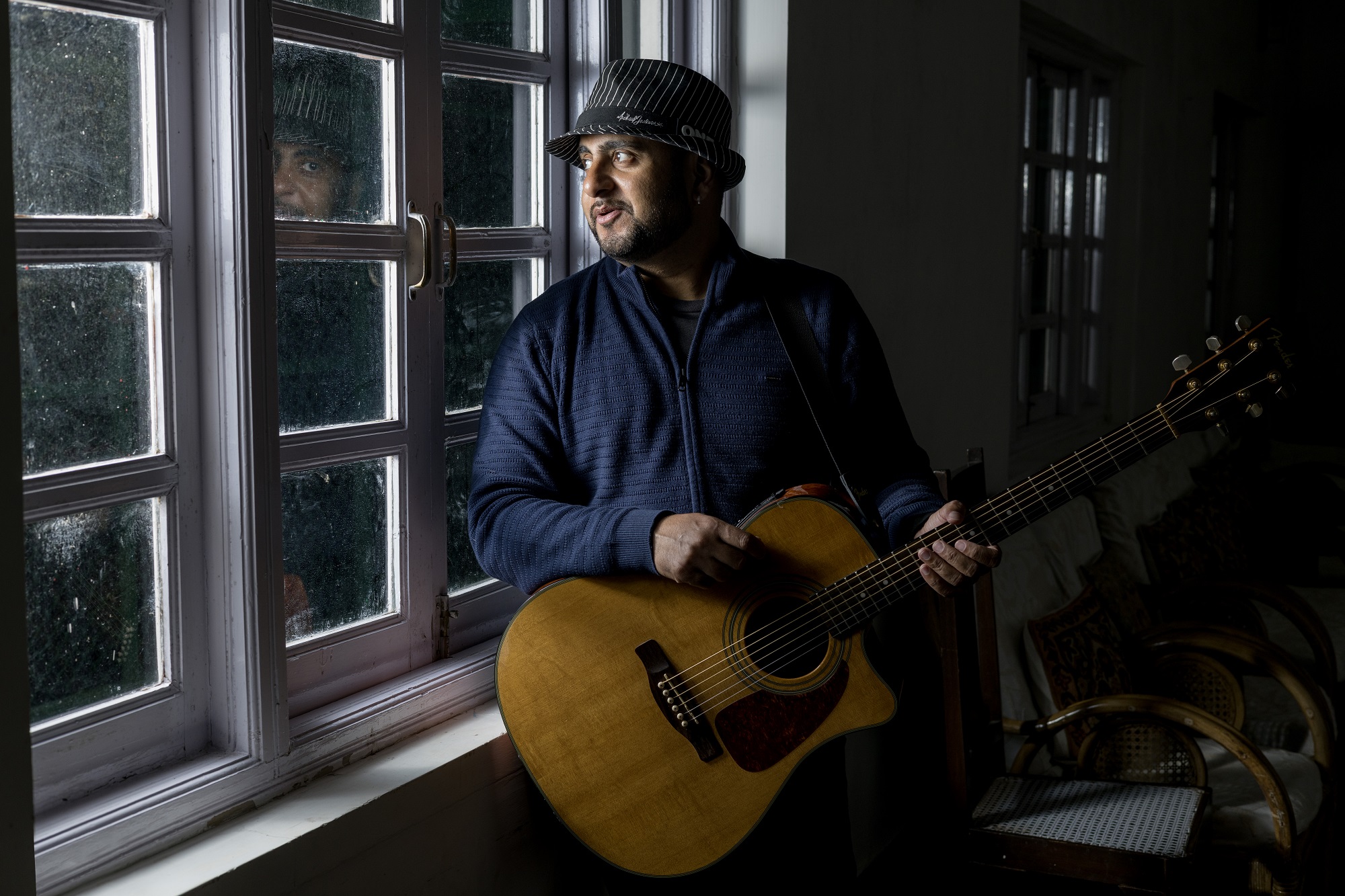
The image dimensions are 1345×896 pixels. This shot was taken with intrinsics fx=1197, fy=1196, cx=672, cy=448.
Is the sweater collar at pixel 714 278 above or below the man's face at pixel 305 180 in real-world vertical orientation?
below

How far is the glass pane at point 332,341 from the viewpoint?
1.70 m

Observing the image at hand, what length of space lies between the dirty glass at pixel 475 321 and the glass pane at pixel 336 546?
0.71ft

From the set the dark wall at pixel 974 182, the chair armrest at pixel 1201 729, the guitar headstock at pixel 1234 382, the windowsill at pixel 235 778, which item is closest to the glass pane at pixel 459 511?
the windowsill at pixel 235 778

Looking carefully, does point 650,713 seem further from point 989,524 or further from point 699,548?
point 989,524

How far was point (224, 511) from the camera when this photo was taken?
154 centimetres

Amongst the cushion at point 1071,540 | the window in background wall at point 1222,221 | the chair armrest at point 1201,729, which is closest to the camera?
the chair armrest at point 1201,729

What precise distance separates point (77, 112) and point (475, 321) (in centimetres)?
77

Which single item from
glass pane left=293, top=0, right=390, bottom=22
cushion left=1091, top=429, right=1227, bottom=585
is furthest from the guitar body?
cushion left=1091, top=429, right=1227, bottom=585

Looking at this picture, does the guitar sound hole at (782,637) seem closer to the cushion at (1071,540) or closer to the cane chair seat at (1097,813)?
the cane chair seat at (1097,813)

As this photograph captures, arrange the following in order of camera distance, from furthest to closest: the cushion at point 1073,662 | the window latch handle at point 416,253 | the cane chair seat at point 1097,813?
the cushion at point 1073,662 → the cane chair seat at point 1097,813 → the window latch handle at point 416,253

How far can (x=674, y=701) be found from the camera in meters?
1.73

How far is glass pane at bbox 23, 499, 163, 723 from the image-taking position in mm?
1397

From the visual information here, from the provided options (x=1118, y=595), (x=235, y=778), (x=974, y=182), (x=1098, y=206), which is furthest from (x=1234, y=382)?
(x=1098, y=206)

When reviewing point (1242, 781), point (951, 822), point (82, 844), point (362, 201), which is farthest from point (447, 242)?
Result: point (1242, 781)
